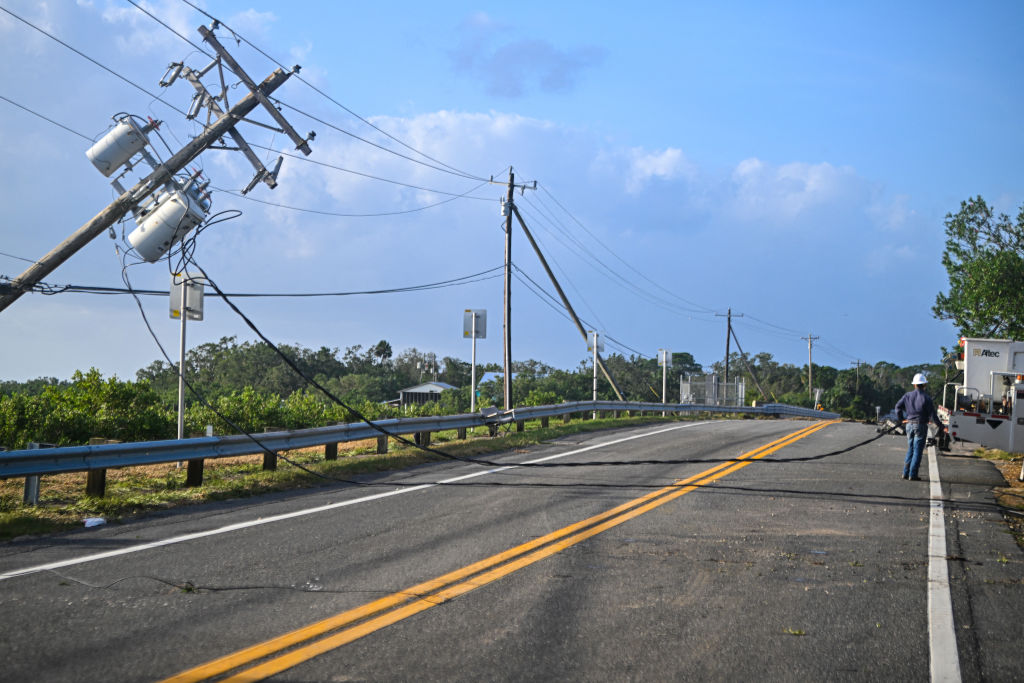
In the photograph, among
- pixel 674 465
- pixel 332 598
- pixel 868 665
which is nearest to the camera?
pixel 868 665

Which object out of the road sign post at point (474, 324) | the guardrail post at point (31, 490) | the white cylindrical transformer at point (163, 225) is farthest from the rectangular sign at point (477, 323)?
the guardrail post at point (31, 490)

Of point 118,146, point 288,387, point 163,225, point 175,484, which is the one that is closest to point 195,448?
point 175,484

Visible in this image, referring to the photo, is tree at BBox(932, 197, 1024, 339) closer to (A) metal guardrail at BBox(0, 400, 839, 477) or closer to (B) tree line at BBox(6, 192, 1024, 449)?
(B) tree line at BBox(6, 192, 1024, 449)

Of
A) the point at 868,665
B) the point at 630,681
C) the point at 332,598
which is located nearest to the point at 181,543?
the point at 332,598

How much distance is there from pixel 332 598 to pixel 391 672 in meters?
1.52

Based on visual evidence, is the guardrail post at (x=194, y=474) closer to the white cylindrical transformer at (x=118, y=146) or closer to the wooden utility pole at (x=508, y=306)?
the white cylindrical transformer at (x=118, y=146)

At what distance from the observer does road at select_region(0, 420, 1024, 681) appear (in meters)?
4.66

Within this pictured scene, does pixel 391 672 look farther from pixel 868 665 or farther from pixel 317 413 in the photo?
pixel 317 413

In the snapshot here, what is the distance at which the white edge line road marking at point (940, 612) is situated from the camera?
4691 mm

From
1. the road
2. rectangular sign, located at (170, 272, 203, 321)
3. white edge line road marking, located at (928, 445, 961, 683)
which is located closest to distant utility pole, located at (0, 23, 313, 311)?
rectangular sign, located at (170, 272, 203, 321)

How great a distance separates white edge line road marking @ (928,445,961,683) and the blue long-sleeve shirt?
375cm

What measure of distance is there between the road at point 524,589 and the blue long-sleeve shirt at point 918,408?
2.19 metres

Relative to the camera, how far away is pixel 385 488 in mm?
11289

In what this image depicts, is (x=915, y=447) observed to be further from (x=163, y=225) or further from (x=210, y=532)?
(x=163, y=225)
